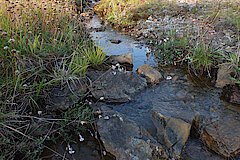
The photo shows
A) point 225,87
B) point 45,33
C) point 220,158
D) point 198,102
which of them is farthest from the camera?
point 45,33

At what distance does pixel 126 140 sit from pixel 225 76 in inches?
101

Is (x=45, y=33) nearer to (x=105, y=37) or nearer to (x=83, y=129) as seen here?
(x=83, y=129)

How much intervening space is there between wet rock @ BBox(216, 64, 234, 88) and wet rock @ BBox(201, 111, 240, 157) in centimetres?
95

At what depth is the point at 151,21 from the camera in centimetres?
728

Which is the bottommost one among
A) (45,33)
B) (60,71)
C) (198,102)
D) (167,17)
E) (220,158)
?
(220,158)

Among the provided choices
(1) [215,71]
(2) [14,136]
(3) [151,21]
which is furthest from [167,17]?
(2) [14,136]

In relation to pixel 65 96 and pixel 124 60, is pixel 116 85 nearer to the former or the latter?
pixel 65 96

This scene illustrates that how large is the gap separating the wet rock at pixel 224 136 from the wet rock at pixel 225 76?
95 cm

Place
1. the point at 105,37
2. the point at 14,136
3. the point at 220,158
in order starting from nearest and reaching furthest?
1. the point at 14,136
2. the point at 220,158
3. the point at 105,37

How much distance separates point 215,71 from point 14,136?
4.02 metres

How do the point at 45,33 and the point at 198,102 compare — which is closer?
the point at 198,102

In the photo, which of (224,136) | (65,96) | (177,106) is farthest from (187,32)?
(65,96)

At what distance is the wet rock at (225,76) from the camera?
12.1ft

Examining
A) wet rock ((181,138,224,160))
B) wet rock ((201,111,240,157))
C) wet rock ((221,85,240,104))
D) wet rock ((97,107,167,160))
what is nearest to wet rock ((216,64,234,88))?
wet rock ((221,85,240,104))
